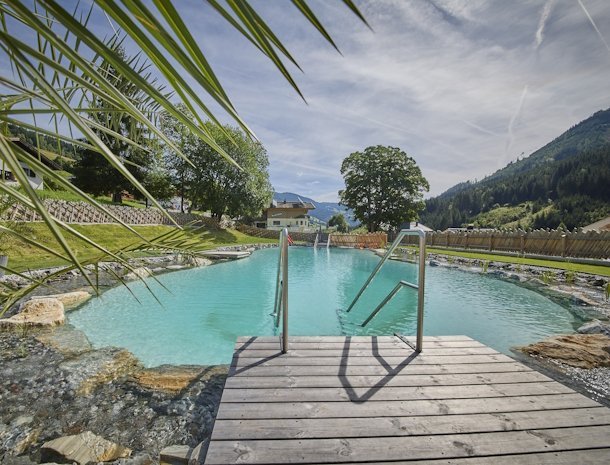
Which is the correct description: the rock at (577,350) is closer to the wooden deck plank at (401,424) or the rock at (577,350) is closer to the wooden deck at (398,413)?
the wooden deck at (398,413)

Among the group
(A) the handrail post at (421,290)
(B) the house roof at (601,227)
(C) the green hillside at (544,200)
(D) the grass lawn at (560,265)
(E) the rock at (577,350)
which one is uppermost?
(C) the green hillside at (544,200)

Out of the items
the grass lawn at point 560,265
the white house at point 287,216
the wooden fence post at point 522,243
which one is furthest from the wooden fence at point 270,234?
the grass lawn at point 560,265

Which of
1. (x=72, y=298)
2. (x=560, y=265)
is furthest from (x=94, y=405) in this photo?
(x=560, y=265)

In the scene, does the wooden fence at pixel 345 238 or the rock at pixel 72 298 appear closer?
the rock at pixel 72 298

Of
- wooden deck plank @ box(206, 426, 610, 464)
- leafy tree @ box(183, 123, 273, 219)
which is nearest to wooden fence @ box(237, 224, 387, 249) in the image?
leafy tree @ box(183, 123, 273, 219)

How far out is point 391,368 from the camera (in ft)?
8.89

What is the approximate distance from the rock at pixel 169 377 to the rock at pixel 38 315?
2.70 meters

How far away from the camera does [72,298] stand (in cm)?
716

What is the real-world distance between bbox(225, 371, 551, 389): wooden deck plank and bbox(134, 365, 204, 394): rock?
1.74 meters

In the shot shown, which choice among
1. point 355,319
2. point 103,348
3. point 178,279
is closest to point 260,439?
point 103,348

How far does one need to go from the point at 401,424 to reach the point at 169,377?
3162 millimetres

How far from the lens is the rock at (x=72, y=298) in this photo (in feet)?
22.4

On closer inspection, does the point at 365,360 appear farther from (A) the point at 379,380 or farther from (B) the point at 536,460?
(B) the point at 536,460

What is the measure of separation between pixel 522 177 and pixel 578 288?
12223 centimetres
